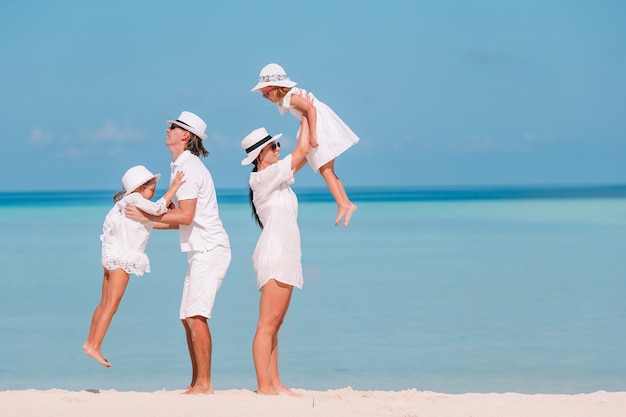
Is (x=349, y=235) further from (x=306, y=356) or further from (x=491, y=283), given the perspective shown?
(x=306, y=356)

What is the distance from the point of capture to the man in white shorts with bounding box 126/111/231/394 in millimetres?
5680

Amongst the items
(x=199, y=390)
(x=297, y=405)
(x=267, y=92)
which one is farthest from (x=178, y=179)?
(x=297, y=405)

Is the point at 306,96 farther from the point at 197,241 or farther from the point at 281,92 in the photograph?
the point at 197,241

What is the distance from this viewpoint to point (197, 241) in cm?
575

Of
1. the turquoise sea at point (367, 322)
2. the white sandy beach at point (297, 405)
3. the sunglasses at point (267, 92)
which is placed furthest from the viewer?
the turquoise sea at point (367, 322)

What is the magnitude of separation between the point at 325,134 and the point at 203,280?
1.10 m

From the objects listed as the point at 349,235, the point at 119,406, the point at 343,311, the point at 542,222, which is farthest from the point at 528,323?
the point at 542,222

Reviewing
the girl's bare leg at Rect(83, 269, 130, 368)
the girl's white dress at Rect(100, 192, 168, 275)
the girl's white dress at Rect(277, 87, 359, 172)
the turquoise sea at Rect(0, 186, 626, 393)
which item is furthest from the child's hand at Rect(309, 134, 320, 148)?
the turquoise sea at Rect(0, 186, 626, 393)

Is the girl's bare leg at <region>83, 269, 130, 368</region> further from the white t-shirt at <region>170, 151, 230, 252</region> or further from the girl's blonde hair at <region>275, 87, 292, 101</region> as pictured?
the girl's blonde hair at <region>275, 87, 292, 101</region>

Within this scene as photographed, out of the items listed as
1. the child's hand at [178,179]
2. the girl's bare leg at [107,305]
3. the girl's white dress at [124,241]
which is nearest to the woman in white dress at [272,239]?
the child's hand at [178,179]

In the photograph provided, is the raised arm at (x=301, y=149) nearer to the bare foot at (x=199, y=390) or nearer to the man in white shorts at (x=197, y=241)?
the man in white shorts at (x=197, y=241)

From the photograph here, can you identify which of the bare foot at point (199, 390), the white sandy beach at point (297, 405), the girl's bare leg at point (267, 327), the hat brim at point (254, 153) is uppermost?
the hat brim at point (254, 153)

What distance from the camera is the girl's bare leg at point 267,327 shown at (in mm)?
5754

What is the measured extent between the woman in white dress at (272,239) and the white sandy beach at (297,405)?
0.84ft
